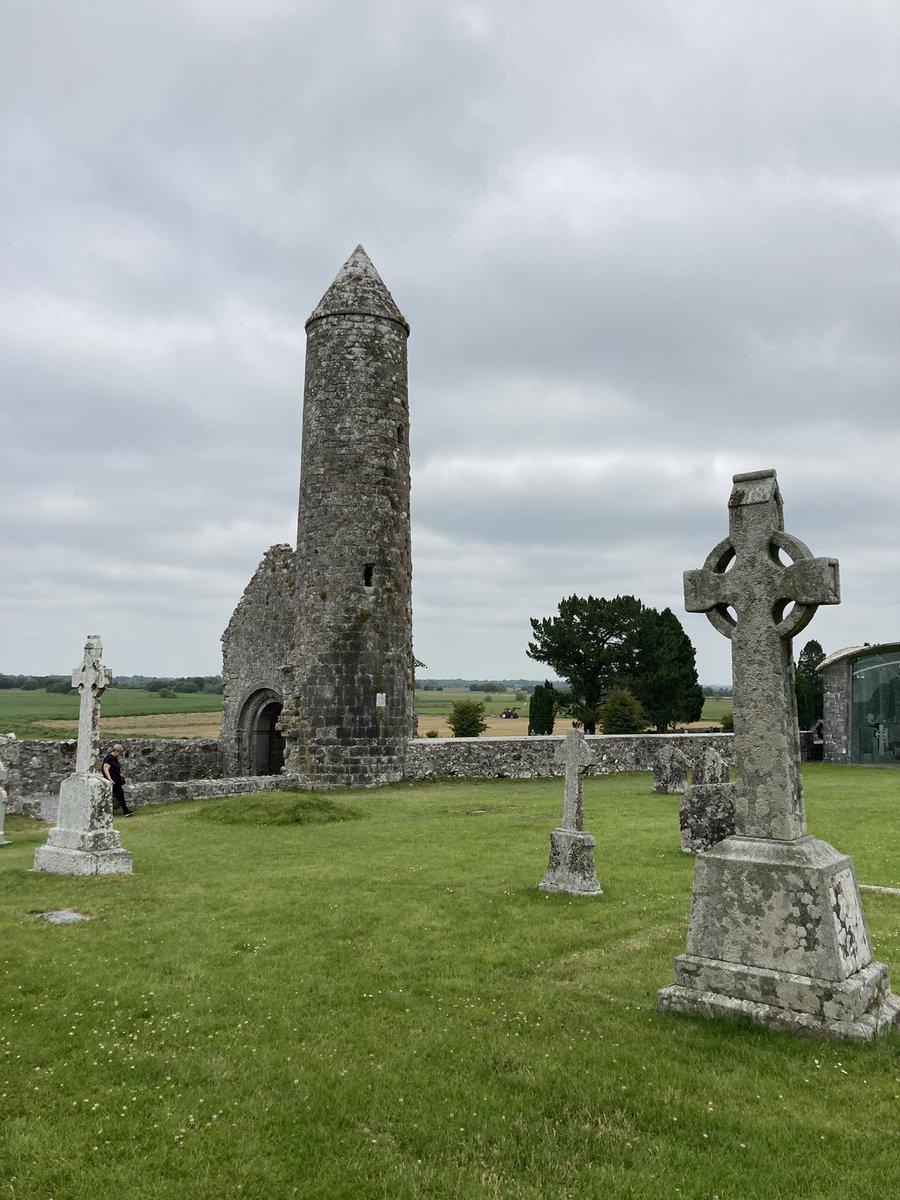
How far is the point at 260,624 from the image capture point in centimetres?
2589

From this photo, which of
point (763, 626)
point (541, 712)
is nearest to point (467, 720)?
point (541, 712)

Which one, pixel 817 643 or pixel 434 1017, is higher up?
pixel 817 643

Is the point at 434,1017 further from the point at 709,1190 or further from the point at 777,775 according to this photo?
the point at 777,775

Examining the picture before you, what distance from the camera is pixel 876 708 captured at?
97.2 feet

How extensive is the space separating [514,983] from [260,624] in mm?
20709

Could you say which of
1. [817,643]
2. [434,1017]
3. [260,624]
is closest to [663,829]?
[434,1017]

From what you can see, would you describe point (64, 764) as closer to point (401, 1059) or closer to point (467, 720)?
point (401, 1059)

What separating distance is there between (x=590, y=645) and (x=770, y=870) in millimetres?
42511

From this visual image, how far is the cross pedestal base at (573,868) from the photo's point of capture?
363 inches

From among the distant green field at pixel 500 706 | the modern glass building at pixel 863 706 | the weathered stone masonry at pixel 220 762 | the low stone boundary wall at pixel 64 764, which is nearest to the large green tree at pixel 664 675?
the distant green field at pixel 500 706

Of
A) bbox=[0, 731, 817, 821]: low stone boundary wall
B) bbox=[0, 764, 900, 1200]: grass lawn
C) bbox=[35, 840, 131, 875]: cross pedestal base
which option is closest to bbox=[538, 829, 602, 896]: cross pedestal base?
bbox=[0, 764, 900, 1200]: grass lawn

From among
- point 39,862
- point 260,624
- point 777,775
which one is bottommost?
point 39,862

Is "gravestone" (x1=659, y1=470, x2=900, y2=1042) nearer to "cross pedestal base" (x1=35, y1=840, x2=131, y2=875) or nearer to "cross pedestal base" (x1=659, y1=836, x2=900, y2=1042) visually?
"cross pedestal base" (x1=659, y1=836, x2=900, y2=1042)

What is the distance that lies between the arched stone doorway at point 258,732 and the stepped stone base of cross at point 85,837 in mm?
14462
